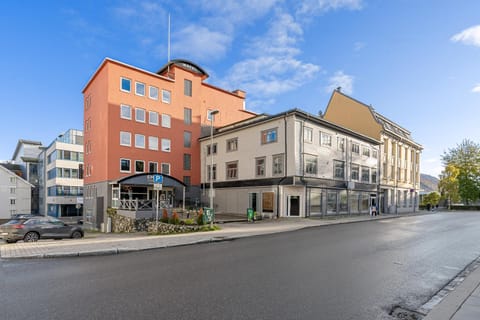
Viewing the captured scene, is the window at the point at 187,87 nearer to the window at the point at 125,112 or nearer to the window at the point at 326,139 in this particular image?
the window at the point at 125,112

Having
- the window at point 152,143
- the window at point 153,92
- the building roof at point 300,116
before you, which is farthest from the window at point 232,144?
the window at point 153,92

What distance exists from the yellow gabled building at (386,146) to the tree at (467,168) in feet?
49.6

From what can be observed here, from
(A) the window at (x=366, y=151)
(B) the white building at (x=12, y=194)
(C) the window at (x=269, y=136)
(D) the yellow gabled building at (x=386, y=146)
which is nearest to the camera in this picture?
(C) the window at (x=269, y=136)

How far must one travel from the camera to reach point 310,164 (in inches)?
1085

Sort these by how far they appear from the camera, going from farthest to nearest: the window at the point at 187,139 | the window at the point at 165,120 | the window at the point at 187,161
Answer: the window at the point at 187,139, the window at the point at 187,161, the window at the point at 165,120

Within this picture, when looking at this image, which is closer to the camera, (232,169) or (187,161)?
(232,169)

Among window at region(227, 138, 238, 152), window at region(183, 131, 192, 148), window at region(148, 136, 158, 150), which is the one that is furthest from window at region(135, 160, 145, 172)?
window at region(227, 138, 238, 152)

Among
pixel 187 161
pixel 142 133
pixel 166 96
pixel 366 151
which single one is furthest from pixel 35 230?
pixel 366 151

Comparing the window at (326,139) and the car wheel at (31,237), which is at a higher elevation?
the window at (326,139)

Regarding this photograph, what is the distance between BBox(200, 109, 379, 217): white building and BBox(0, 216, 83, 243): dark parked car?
11.4 meters

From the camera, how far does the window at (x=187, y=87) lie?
36688 mm

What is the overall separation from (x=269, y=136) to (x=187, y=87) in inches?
584

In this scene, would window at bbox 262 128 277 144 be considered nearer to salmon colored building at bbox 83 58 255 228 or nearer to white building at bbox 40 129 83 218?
salmon colored building at bbox 83 58 255 228

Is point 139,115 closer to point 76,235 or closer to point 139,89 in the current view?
point 139,89
